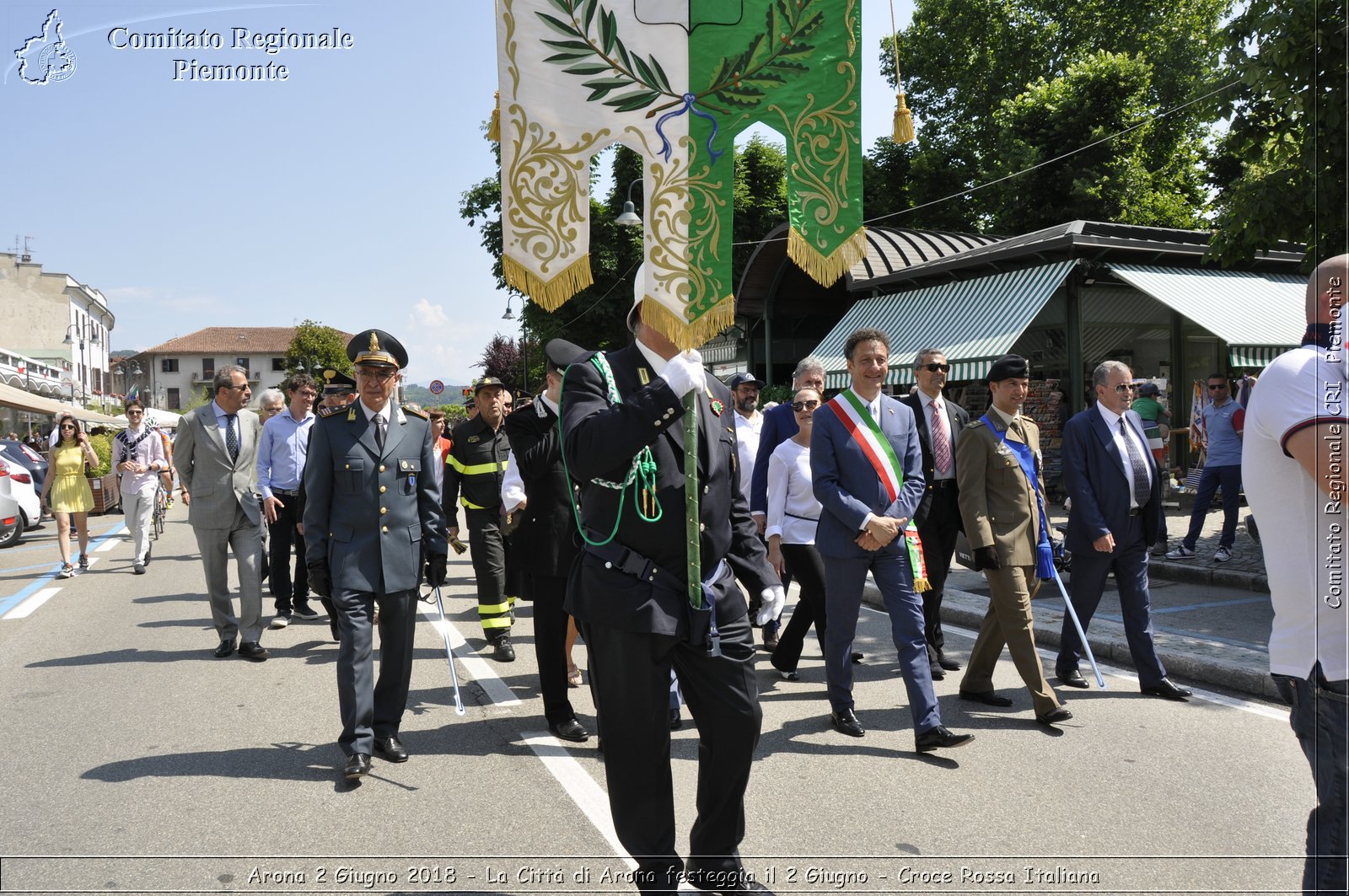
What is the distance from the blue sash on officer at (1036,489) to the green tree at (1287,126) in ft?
10.2

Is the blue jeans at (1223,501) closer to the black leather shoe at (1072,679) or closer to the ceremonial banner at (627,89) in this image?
the black leather shoe at (1072,679)

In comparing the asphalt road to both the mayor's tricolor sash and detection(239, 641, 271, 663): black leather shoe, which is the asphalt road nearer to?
detection(239, 641, 271, 663): black leather shoe

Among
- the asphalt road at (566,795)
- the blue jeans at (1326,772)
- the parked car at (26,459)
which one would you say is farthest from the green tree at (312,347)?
the blue jeans at (1326,772)

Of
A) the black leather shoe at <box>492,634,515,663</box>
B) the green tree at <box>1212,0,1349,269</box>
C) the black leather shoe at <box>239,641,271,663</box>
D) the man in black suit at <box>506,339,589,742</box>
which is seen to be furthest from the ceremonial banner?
the green tree at <box>1212,0,1349,269</box>

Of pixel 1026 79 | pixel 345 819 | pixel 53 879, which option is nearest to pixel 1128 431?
pixel 345 819

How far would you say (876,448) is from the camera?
16.7ft

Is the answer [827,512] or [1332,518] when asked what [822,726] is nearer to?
[827,512]

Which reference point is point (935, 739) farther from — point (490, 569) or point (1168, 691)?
point (490, 569)

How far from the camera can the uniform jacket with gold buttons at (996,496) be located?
547 cm

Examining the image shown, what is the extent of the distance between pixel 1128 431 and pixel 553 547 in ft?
12.0

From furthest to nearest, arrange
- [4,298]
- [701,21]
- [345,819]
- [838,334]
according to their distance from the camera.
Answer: [4,298] < [838,334] < [345,819] < [701,21]

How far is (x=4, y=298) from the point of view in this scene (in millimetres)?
50062

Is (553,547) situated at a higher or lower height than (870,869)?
higher

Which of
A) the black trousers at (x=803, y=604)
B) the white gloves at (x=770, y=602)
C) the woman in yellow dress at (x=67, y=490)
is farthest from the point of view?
the woman in yellow dress at (x=67, y=490)
